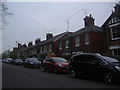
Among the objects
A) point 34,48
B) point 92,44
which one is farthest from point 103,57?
point 34,48

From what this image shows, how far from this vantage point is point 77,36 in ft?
117

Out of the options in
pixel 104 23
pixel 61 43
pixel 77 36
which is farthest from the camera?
pixel 61 43

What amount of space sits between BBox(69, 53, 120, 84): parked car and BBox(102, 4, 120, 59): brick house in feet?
45.1

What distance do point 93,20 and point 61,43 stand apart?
8517 mm

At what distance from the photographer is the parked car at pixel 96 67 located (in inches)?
458

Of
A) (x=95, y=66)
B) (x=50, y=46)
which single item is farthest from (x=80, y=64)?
(x=50, y=46)

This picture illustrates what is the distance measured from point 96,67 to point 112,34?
57.0ft

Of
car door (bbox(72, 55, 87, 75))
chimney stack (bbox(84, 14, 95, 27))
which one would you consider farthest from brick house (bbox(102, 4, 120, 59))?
car door (bbox(72, 55, 87, 75))

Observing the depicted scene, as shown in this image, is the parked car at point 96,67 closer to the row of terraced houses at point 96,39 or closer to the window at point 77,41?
the row of terraced houses at point 96,39

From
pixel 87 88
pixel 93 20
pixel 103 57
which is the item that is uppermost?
pixel 93 20

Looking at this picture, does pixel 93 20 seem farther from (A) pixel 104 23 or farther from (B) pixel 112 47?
(B) pixel 112 47

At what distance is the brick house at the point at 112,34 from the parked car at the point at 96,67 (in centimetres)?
1373

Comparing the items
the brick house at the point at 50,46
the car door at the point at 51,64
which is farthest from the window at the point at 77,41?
the car door at the point at 51,64

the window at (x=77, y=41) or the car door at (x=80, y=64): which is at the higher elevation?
the window at (x=77, y=41)
